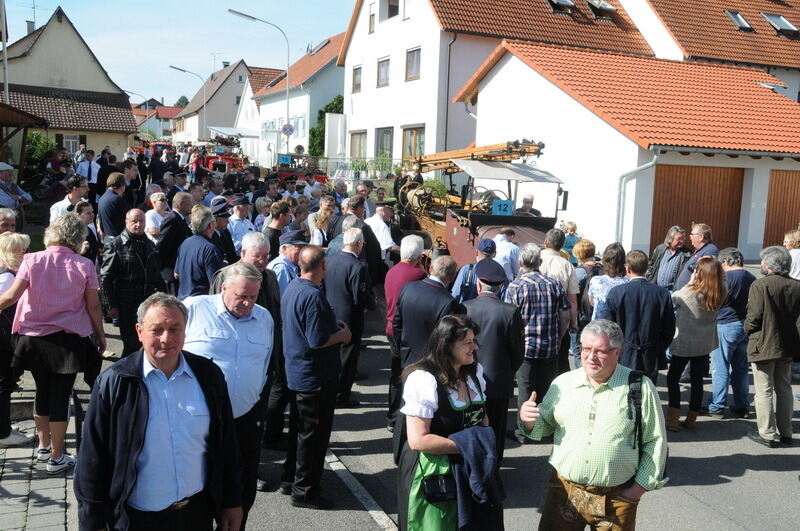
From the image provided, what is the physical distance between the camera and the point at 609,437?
360cm

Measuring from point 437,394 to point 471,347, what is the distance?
1.02 feet

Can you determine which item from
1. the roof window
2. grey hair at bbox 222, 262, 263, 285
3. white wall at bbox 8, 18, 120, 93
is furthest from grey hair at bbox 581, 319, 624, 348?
white wall at bbox 8, 18, 120, 93

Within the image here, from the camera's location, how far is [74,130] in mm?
40969

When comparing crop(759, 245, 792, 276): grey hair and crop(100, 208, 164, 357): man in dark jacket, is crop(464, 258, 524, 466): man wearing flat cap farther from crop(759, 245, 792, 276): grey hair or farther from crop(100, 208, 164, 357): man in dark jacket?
crop(100, 208, 164, 357): man in dark jacket

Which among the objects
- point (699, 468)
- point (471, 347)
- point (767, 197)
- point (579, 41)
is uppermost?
point (579, 41)

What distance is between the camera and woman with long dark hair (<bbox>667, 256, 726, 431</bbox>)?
6.73 meters

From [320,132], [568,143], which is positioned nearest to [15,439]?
[568,143]

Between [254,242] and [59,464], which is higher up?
[254,242]

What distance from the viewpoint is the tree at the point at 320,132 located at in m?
40.1

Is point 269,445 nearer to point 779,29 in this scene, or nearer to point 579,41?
point 579,41

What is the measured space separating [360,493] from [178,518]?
8.45ft

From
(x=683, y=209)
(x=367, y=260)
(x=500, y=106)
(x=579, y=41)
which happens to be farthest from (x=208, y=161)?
(x=367, y=260)

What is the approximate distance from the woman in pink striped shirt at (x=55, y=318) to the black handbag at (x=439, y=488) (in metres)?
3.19

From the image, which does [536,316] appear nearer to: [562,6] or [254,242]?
[254,242]
